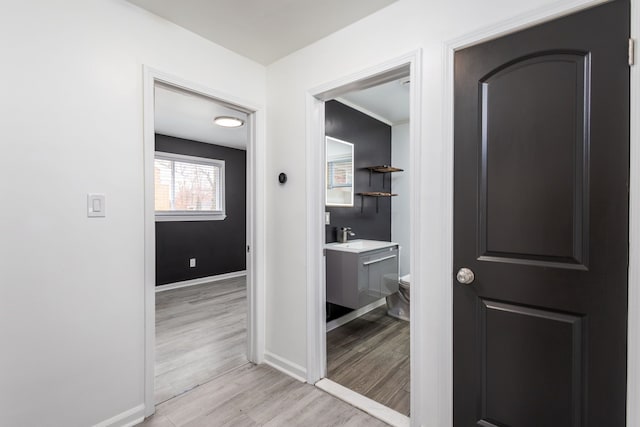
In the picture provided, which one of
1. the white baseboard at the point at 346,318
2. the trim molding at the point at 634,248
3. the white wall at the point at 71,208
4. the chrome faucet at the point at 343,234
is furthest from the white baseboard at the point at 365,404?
the chrome faucet at the point at 343,234

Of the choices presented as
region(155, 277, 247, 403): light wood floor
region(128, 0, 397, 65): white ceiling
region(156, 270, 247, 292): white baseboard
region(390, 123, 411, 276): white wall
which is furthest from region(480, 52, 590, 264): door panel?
region(156, 270, 247, 292): white baseboard

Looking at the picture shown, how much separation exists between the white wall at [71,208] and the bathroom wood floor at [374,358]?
1.41 meters

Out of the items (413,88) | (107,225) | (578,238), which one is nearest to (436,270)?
(578,238)

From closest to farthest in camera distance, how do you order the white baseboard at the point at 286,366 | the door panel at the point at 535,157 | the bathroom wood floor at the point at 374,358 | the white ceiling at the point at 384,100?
the door panel at the point at 535,157
the bathroom wood floor at the point at 374,358
the white baseboard at the point at 286,366
the white ceiling at the point at 384,100

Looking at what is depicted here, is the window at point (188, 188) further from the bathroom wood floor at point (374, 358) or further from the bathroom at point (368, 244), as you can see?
the bathroom wood floor at point (374, 358)

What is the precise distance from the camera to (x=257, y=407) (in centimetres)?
191

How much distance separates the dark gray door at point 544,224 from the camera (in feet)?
3.77

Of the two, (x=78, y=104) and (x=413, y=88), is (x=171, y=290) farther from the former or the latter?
(x=413, y=88)

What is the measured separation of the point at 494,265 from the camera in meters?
1.41

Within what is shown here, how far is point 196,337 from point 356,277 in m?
1.71

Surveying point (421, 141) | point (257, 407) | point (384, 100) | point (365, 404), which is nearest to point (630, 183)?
point (421, 141)

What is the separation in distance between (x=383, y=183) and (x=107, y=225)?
10.5 ft

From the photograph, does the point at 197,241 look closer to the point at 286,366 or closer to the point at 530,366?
the point at 286,366

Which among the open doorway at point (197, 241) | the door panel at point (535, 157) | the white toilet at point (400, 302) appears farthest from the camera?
the white toilet at point (400, 302)
